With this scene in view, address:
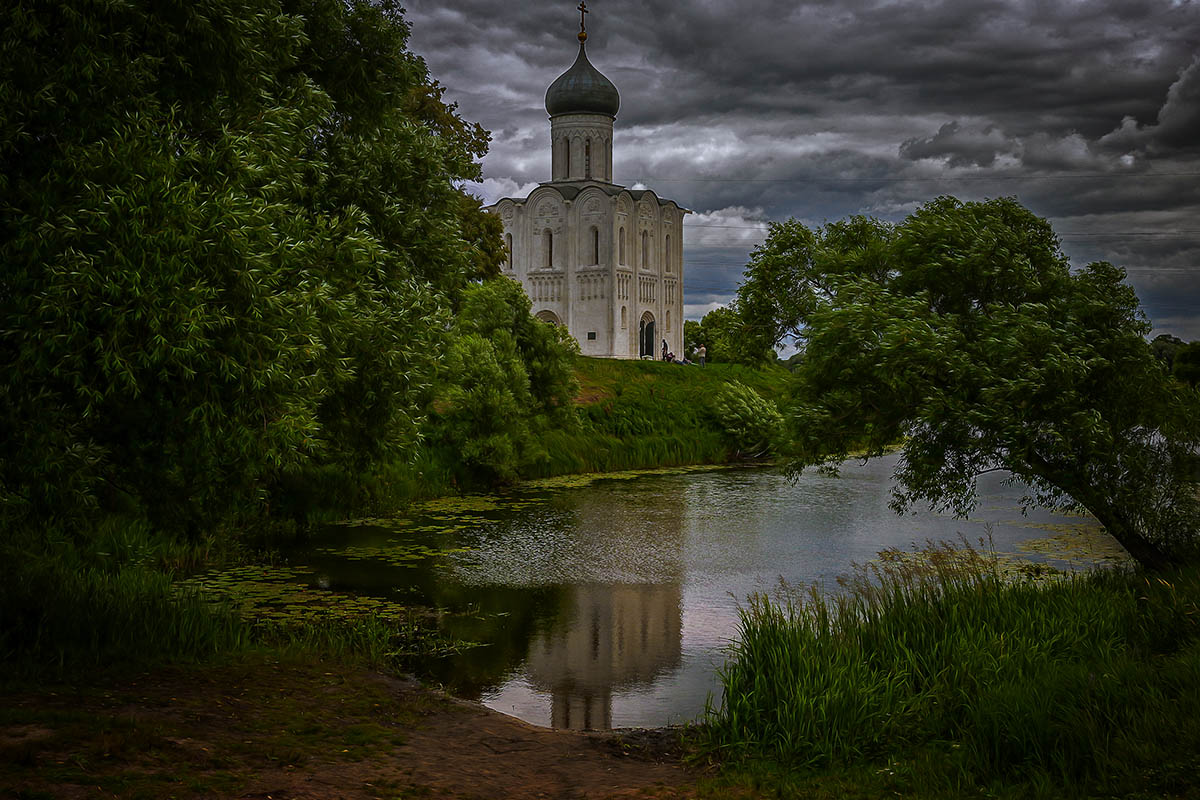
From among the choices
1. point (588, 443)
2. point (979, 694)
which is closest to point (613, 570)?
point (979, 694)

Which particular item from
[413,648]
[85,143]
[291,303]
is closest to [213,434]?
[291,303]

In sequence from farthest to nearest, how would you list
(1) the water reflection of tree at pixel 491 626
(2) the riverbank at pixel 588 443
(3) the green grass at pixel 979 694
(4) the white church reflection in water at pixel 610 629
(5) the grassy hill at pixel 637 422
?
(5) the grassy hill at pixel 637 422, (2) the riverbank at pixel 588 443, (1) the water reflection of tree at pixel 491 626, (4) the white church reflection in water at pixel 610 629, (3) the green grass at pixel 979 694

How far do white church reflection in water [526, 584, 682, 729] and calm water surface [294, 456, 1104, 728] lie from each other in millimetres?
23

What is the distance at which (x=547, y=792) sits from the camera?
5887 millimetres

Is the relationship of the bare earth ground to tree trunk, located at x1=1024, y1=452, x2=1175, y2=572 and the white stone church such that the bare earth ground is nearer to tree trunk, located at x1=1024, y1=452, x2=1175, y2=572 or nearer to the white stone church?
tree trunk, located at x1=1024, y1=452, x2=1175, y2=572

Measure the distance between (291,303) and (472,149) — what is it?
75.2ft

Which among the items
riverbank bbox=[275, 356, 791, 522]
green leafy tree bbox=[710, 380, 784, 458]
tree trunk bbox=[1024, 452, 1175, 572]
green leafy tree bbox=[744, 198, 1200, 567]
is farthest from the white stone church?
tree trunk bbox=[1024, 452, 1175, 572]

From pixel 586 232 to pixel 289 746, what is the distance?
159ft

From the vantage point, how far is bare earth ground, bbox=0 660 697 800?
5.25 metres

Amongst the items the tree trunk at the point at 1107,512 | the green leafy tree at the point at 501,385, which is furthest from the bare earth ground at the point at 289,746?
the green leafy tree at the point at 501,385

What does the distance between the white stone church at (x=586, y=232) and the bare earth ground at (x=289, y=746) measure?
151ft

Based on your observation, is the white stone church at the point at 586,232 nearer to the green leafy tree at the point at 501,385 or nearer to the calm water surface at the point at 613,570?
the green leafy tree at the point at 501,385

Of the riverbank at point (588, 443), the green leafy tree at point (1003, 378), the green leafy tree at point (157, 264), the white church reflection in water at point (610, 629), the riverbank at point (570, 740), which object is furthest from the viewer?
the riverbank at point (588, 443)

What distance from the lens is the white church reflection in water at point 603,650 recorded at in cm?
859
